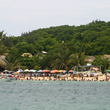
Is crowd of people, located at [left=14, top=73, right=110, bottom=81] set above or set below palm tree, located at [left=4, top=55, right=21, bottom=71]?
below

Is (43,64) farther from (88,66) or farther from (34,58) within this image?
(88,66)

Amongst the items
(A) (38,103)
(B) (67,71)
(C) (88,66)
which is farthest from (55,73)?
(A) (38,103)

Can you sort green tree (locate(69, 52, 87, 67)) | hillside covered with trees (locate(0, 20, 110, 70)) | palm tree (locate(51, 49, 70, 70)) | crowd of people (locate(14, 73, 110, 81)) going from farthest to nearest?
hillside covered with trees (locate(0, 20, 110, 70))
palm tree (locate(51, 49, 70, 70))
green tree (locate(69, 52, 87, 67))
crowd of people (locate(14, 73, 110, 81))

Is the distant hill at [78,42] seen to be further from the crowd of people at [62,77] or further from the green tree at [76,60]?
the green tree at [76,60]

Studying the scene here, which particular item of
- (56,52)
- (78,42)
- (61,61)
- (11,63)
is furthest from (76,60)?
(78,42)

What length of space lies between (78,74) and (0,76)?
17.0 metres

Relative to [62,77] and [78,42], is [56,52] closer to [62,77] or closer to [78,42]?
[62,77]

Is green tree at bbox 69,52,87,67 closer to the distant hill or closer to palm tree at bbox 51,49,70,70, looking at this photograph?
palm tree at bbox 51,49,70,70

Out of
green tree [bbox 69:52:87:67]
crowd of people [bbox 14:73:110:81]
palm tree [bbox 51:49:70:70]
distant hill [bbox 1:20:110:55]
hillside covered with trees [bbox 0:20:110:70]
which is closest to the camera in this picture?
crowd of people [bbox 14:73:110:81]

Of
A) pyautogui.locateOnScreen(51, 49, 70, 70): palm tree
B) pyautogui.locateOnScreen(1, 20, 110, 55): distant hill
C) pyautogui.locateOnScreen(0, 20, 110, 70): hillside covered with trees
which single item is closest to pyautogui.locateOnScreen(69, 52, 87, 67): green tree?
pyautogui.locateOnScreen(0, 20, 110, 70): hillside covered with trees

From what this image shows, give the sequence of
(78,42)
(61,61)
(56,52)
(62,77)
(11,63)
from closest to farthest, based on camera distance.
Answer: (62,77) → (61,61) → (11,63) → (56,52) → (78,42)

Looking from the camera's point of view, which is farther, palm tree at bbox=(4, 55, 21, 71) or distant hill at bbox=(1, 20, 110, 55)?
distant hill at bbox=(1, 20, 110, 55)

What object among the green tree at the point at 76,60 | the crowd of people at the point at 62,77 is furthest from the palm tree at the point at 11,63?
the green tree at the point at 76,60

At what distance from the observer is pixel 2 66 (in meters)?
56.1
